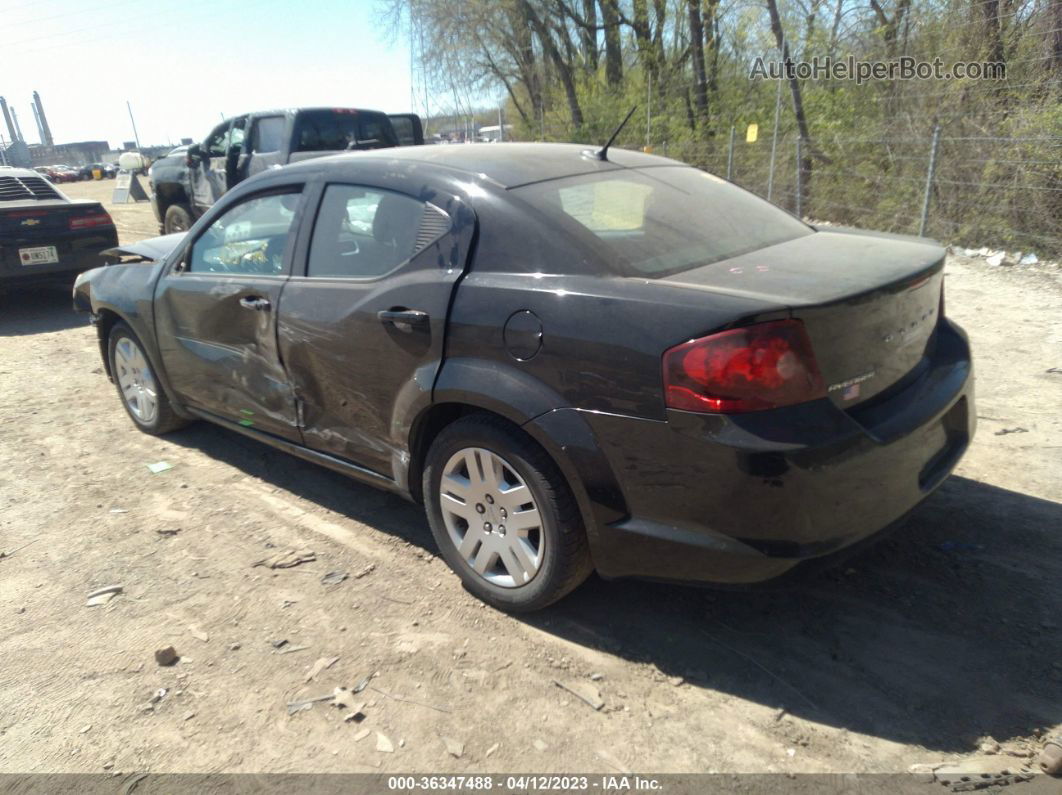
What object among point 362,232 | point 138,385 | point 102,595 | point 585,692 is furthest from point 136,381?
point 585,692

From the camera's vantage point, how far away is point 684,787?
7.41 feet

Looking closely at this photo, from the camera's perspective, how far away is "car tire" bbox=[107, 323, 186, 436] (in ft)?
16.2

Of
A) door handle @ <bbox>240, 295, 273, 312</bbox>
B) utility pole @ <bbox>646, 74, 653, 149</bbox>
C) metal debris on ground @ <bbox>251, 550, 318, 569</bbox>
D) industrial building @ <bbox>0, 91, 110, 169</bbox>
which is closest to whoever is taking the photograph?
metal debris on ground @ <bbox>251, 550, 318, 569</bbox>

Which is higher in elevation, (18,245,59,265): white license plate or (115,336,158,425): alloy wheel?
(18,245,59,265): white license plate

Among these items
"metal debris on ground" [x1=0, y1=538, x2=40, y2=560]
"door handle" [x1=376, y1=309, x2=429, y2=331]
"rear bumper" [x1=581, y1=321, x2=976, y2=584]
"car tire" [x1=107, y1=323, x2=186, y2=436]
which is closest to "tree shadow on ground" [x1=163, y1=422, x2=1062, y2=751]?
"rear bumper" [x1=581, y1=321, x2=976, y2=584]

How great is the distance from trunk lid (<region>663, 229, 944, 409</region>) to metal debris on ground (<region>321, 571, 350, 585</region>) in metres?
→ 1.87

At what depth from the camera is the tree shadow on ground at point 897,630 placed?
250 cm

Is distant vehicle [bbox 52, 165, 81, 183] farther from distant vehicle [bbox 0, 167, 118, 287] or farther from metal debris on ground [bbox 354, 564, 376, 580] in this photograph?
metal debris on ground [bbox 354, 564, 376, 580]

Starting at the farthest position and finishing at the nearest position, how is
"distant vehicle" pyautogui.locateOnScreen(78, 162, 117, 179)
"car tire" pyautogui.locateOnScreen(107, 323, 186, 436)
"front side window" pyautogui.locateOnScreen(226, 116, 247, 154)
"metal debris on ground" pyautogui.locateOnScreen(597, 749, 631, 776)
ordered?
"distant vehicle" pyautogui.locateOnScreen(78, 162, 117, 179)
"front side window" pyautogui.locateOnScreen(226, 116, 247, 154)
"car tire" pyautogui.locateOnScreen(107, 323, 186, 436)
"metal debris on ground" pyautogui.locateOnScreen(597, 749, 631, 776)

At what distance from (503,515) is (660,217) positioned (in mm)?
1302

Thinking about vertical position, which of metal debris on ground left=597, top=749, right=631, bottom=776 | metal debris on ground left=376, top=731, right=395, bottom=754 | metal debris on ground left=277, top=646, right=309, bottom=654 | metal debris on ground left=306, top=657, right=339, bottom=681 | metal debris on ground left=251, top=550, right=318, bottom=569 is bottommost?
metal debris on ground left=597, top=749, right=631, bottom=776

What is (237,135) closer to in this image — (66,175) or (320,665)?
(320,665)

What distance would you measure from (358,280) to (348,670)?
1540mm

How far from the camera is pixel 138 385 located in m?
5.12
